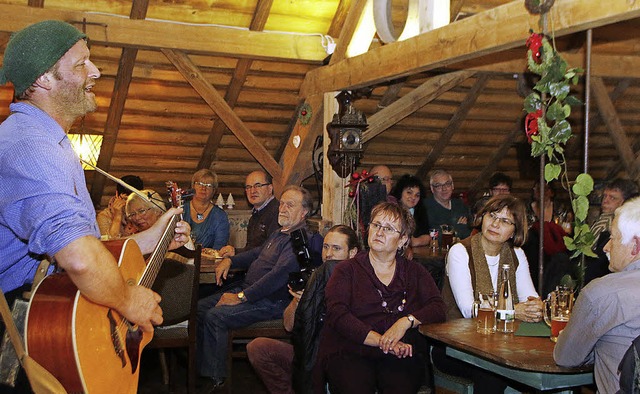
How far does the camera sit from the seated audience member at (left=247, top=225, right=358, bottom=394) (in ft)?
13.6

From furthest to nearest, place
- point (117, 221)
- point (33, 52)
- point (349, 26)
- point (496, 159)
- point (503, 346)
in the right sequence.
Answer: point (496, 159)
point (349, 26)
point (117, 221)
point (503, 346)
point (33, 52)

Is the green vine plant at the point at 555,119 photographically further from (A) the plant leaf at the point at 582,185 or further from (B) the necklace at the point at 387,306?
(B) the necklace at the point at 387,306

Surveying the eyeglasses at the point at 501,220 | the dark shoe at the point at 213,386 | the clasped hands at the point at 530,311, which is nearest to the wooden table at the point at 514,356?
the clasped hands at the point at 530,311

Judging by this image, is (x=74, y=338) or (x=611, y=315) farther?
(x=611, y=315)

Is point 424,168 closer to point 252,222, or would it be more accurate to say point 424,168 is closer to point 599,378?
point 252,222

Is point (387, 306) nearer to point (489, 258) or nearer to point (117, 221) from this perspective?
point (489, 258)

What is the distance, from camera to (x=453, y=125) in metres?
9.52

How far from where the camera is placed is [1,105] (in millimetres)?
7855

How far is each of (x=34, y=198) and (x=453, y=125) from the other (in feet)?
25.9

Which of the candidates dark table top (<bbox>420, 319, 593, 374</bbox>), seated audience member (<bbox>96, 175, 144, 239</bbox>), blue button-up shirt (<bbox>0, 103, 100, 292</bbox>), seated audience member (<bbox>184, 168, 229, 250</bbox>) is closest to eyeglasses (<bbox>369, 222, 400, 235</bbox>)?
dark table top (<bbox>420, 319, 593, 374</bbox>)

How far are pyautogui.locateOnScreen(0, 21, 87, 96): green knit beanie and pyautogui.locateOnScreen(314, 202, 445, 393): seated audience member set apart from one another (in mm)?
2086

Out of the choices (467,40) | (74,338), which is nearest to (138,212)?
(467,40)

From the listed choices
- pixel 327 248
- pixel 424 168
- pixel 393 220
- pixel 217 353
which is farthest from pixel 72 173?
pixel 424 168

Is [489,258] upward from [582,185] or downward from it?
downward
